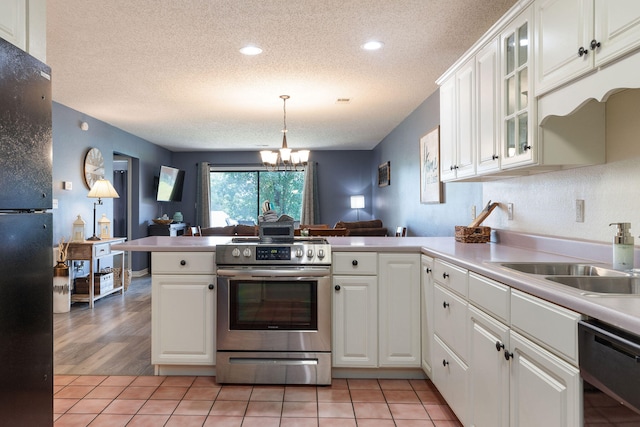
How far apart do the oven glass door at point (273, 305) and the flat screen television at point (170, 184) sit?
5.88 m

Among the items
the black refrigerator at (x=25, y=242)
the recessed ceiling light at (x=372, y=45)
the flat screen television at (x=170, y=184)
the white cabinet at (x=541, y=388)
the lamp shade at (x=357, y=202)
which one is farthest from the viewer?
the lamp shade at (x=357, y=202)

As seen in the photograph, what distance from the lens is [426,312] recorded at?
2.74 metres

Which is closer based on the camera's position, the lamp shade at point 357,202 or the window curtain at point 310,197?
the lamp shade at point 357,202

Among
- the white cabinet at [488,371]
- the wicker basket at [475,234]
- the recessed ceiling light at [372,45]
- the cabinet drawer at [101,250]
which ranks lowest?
the white cabinet at [488,371]

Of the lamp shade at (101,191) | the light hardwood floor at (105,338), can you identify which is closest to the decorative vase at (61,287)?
the light hardwood floor at (105,338)

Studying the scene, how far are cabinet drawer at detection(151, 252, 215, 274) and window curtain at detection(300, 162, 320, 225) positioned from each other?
254 inches

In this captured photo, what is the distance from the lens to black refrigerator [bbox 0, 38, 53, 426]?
1.32 m

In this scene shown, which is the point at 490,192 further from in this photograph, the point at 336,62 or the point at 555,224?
the point at 336,62

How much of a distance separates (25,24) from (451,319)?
2.23m

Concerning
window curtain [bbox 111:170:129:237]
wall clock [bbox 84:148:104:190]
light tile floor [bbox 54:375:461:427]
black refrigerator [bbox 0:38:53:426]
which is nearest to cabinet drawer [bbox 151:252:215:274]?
light tile floor [bbox 54:375:461:427]

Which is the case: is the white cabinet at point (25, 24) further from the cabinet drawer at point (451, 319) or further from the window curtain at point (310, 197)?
the window curtain at point (310, 197)

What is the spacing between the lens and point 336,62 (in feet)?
12.3

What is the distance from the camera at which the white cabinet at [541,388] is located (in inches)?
47.0

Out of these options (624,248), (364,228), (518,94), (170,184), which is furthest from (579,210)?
(170,184)
